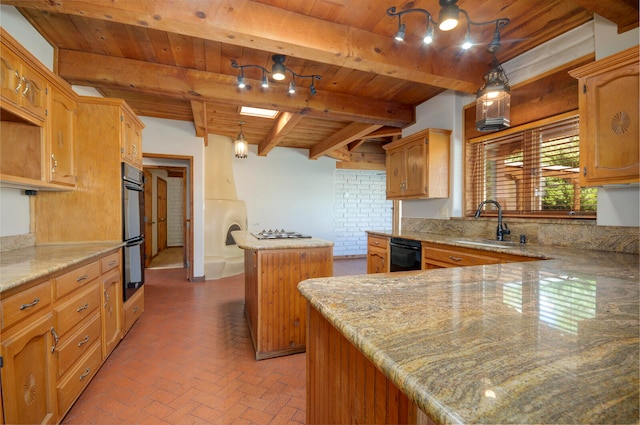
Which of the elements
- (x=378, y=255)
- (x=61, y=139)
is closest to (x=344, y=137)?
(x=378, y=255)

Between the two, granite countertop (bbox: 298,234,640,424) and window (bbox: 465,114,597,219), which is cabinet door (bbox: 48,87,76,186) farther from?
window (bbox: 465,114,597,219)

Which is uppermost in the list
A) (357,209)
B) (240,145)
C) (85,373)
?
(240,145)

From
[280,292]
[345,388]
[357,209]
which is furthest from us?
[357,209]

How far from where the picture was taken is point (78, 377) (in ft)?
5.60

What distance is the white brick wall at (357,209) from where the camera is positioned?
6.66m

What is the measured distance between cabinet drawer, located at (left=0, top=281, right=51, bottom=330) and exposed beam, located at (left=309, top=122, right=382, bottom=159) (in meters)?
3.69

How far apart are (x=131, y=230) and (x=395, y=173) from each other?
298 cm

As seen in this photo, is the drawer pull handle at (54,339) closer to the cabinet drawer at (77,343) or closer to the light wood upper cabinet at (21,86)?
the cabinet drawer at (77,343)

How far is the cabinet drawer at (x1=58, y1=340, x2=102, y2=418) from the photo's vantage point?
1542 millimetres

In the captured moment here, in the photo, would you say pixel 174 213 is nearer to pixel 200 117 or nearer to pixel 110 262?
pixel 200 117

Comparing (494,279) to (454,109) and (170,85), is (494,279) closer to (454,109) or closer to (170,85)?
(454,109)

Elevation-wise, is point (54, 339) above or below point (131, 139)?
below

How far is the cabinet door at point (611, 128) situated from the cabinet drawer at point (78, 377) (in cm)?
332

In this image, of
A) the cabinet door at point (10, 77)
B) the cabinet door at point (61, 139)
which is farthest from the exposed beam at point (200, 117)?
the cabinet door at point (10, 77)
